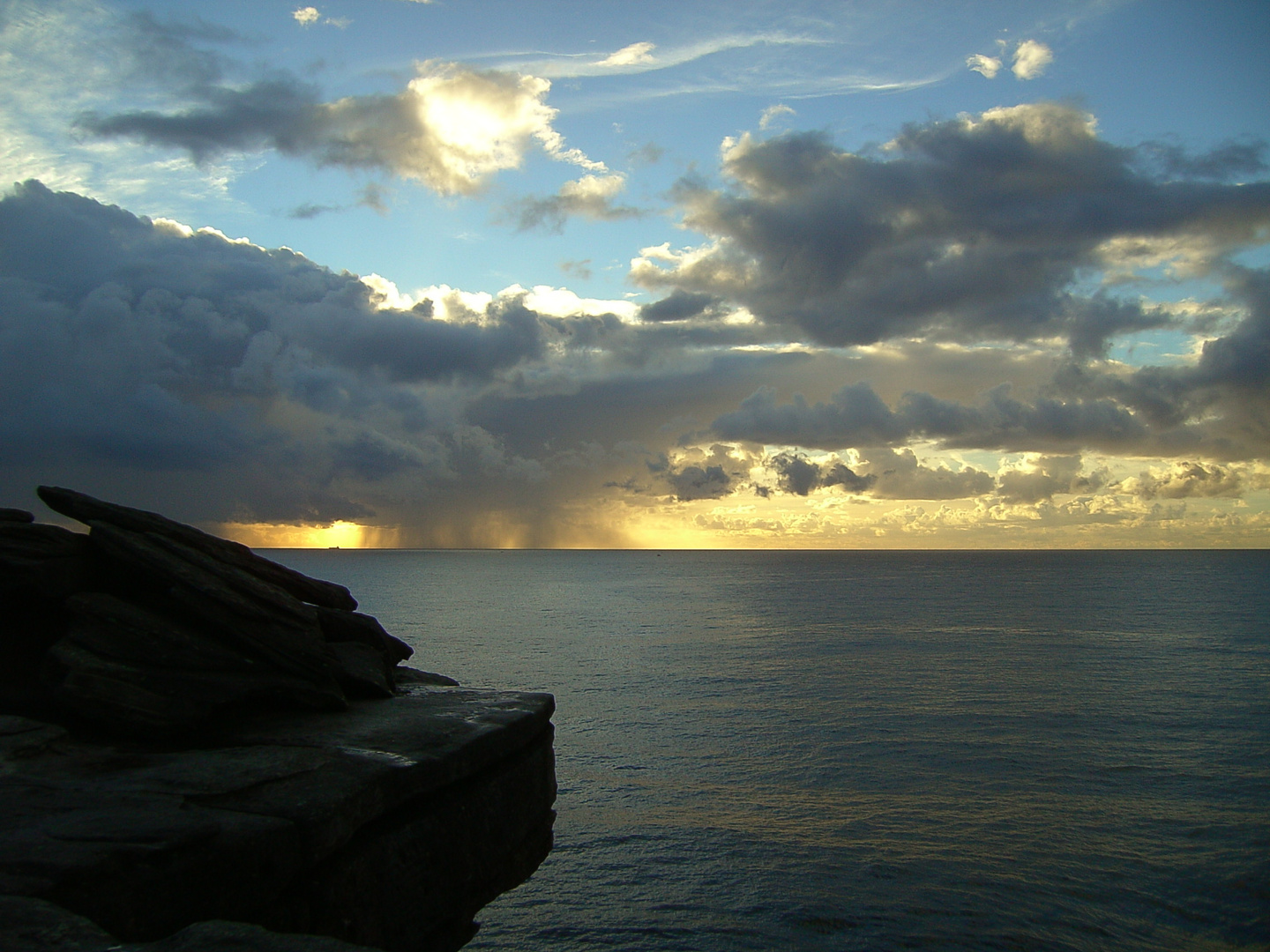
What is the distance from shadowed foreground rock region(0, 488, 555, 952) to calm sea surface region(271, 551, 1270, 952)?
18.2 feet

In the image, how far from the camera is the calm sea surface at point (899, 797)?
15.1 metres

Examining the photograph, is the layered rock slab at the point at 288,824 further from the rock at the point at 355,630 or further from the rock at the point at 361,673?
the rock at the point at 355,630

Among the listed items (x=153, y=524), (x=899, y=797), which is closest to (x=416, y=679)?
(x=153, y=524)

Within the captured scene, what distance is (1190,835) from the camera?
62.4ft

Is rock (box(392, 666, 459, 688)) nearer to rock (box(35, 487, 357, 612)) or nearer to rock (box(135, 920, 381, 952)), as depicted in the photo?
rock (box(35, 487, 357, 612))

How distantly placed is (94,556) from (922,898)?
1639 cm

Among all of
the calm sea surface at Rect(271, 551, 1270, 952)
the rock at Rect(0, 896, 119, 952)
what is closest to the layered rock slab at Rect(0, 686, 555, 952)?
the rock at Rect(0, 896, 119, 952)

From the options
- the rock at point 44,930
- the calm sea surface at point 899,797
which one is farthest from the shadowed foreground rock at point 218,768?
the calm sea surface at point 899,797

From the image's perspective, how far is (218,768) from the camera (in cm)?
884

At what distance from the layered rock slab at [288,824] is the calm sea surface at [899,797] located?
5584 millimetres

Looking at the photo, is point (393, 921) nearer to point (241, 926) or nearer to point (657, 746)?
point (241, 926)

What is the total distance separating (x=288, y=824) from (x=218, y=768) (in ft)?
5.36

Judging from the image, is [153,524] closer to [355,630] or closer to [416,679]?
[355,630]

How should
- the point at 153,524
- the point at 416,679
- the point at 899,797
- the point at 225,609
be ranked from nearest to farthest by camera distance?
1. the point at 225,609
2. the point at 153,524
3. the point at 416,679
4. the point at 899,797
